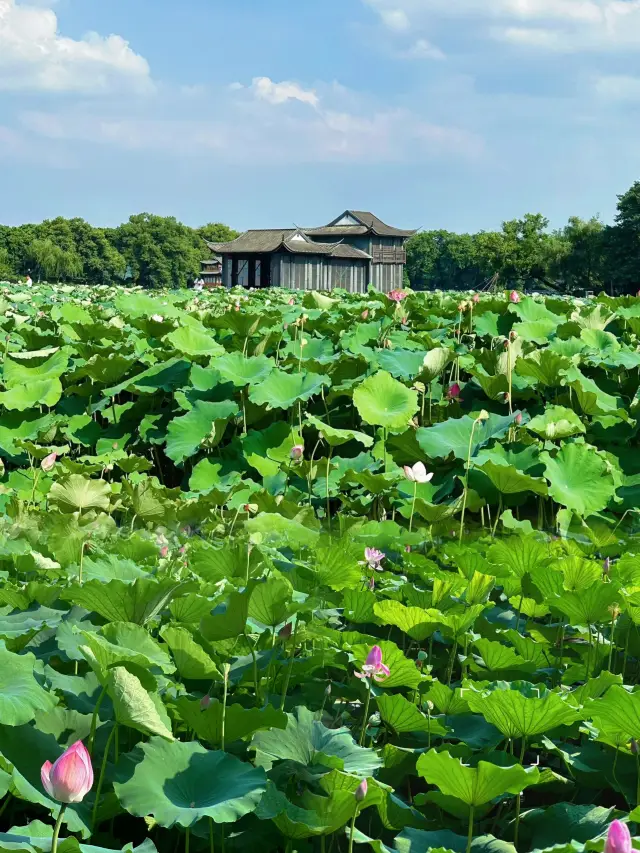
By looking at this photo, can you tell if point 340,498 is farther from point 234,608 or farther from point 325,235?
point 325,235

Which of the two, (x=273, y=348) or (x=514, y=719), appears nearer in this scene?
(x=514, y=719)

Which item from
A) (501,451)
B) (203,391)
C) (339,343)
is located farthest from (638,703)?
(339,343)

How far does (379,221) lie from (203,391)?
4795cm

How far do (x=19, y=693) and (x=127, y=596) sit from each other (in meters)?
0.27

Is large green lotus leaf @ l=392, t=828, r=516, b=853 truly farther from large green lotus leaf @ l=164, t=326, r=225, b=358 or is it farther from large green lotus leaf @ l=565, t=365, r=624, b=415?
large green lotus leaf @ l=164, t=326, r=225, b=358

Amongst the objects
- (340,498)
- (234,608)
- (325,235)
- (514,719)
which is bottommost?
(340,498)

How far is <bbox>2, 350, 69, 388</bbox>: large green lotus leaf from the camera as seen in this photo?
18.1 ft

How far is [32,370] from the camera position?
5.69m

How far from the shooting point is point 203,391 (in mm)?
5070

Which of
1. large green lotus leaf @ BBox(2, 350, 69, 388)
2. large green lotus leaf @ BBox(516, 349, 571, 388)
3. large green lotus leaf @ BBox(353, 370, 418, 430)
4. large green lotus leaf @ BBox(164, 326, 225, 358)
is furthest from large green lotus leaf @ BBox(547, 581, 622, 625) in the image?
large green lotus leaf @ BBox(2, 350, 69, 388)

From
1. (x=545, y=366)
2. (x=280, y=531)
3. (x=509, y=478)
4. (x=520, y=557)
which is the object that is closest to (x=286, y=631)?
(x=520, y=557)

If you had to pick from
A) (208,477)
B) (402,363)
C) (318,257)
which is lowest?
(208,477)

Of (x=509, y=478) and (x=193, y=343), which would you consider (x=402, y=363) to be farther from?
(x=509, y=478)

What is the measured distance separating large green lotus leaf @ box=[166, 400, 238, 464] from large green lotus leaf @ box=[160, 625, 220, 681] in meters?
3.26
